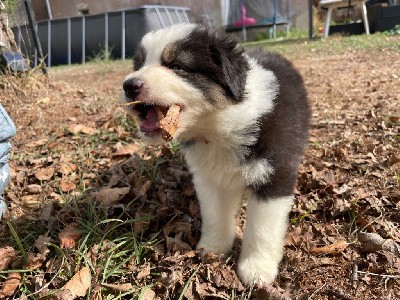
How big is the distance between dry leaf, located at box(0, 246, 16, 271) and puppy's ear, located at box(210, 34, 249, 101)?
1493mm

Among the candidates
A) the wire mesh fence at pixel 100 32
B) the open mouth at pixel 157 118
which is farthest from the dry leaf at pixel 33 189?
the wire mesh fence at pixel 100 32

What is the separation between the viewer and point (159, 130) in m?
2.10

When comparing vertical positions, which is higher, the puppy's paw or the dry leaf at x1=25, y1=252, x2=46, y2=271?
the dry leaf at x1=25, y1=252, x2=46, y2=271

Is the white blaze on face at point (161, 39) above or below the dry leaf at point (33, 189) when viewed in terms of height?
above

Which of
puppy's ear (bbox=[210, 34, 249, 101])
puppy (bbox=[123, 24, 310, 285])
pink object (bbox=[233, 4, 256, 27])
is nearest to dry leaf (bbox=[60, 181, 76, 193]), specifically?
puppy (bbox=[123, 24, 310, 285])

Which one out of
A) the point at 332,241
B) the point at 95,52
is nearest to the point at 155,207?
the point at 332,241

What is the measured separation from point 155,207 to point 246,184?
835 millimetres

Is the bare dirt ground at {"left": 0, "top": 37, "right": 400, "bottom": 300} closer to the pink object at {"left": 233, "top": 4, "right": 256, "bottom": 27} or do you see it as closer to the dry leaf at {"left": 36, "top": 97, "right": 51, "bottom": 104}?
the dry leaf at {"left": 36, "top": 97, "right": 51, "bottom": 104}

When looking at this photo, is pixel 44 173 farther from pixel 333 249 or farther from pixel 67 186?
pixel 333 249

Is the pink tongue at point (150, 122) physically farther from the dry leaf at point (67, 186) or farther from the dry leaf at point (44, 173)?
the dry leaf at point (44, 173)

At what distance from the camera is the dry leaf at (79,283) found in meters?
2.12

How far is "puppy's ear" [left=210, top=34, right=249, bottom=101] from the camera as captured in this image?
7.09ft

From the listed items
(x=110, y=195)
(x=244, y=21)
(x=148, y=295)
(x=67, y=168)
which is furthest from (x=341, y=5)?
(x=148, y=295)

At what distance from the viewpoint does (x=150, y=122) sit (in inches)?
85.1
